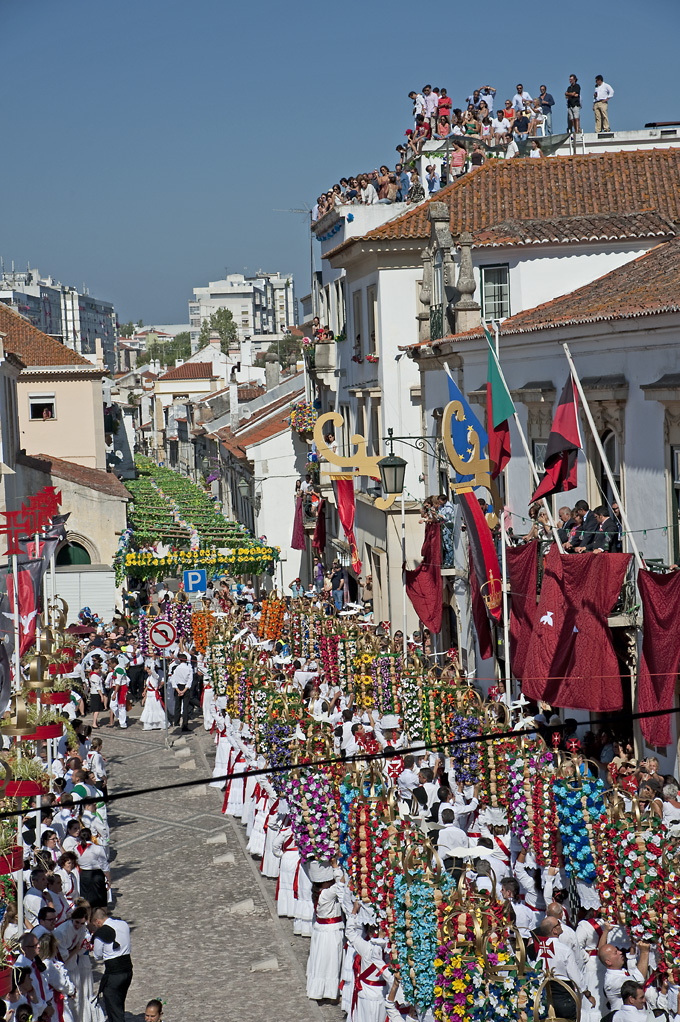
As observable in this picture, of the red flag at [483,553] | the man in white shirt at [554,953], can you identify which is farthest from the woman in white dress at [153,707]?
the man in white shirt at [554,953]

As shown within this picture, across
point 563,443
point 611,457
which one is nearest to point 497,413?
point 563,443

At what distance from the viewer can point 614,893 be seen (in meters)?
10.3

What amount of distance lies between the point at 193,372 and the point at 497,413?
96.4 metres

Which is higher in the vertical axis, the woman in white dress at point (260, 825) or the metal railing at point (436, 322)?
the metal railing at point (436, 322)

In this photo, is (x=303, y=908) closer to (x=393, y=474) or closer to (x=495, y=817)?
(x=495, y=817)

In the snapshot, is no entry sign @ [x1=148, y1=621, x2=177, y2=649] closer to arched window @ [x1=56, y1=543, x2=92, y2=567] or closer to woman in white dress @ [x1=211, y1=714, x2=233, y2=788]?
woman in white dress @ [x1=211, y1=714, x2=233, y2=788]

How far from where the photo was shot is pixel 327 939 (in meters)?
12.3

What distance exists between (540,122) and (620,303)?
1485cm

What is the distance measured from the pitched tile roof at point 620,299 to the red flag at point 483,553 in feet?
9.03

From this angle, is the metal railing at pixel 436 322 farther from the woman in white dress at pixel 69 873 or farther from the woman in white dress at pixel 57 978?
the woman in white dress at pixel 57 978

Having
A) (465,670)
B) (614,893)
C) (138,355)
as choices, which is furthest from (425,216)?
(138,355)

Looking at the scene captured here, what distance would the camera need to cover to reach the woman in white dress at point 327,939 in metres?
12.2

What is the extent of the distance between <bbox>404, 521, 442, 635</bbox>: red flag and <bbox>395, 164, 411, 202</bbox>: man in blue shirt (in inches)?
492

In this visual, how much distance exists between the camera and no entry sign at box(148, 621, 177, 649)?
1027 inches
